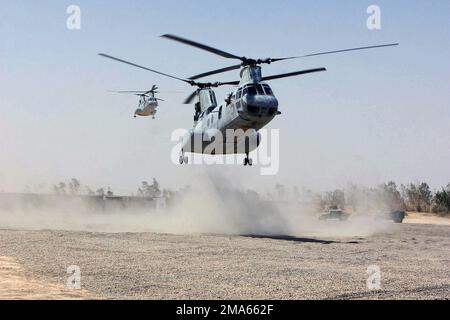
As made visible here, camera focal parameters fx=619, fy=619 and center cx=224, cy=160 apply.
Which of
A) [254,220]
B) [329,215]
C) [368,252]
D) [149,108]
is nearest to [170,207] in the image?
[254,220]

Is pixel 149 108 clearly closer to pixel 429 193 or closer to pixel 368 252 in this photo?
pixel 368 252

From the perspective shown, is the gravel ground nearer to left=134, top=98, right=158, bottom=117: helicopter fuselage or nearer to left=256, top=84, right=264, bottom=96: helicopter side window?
left=256, top=84, right=264, bottom=96: helicopter side window

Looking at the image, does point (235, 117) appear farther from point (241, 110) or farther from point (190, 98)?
point (190, 98)

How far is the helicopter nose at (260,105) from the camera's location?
2612 cm

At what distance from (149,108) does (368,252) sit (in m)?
35.2

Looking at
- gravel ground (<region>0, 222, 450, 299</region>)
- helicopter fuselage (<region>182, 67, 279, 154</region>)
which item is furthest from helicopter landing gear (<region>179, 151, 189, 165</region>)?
gravel ground (<region>0, 222, 450, 299</region>)

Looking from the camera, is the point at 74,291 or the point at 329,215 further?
the point at 329,215

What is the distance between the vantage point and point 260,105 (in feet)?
A: 85.7

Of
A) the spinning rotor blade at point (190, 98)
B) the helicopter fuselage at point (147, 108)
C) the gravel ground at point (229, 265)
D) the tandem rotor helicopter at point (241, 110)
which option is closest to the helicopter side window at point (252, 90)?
the tandem rotor helicopter at point (241, 110)

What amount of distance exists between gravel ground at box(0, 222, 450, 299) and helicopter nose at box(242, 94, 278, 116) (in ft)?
18.1

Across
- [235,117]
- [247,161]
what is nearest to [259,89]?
[235,117]

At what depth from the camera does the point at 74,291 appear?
12516 mm

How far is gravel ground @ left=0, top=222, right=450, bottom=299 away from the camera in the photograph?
13070 millimetres

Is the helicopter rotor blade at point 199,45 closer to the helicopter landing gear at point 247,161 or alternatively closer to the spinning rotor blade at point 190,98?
the helicopter landing gear at point 247,161
